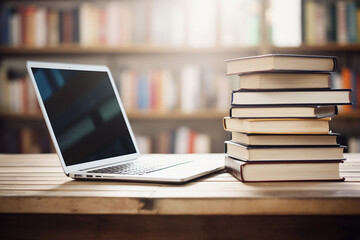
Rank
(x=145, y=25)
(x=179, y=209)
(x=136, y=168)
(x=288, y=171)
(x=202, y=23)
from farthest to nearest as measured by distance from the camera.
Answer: (x=145, y=25), (x=202, y=23), (x=136, y=168), (x=288, y=171), (x=179, y=209)

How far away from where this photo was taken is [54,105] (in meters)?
0.89

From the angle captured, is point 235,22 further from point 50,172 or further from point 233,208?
point 233,208

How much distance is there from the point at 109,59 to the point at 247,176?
212cm

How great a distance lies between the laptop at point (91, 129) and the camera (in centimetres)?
83

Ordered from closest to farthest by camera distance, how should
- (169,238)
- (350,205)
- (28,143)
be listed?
(350,205) → (169,238) → (28,143)

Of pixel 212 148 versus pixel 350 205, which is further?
pixel 212 148

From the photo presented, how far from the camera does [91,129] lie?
38.2 inches

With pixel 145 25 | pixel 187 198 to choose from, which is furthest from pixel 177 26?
pixel 187 198

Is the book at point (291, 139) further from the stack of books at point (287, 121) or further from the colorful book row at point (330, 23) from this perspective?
the colorful book row at point (330, 23)

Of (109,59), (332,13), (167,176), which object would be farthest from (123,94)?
(167,176)

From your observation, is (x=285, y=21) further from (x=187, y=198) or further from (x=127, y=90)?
(x=187, y=198)

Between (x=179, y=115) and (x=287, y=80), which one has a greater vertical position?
(x=287, y=80)

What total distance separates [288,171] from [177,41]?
5.63 ft

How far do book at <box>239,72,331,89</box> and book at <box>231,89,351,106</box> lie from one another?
0.02 meters
